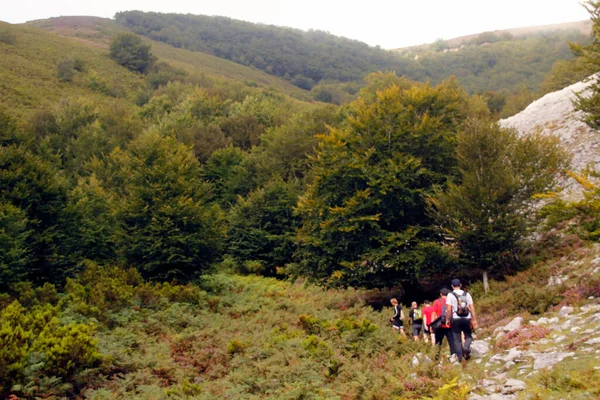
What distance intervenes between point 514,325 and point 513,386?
189 inches

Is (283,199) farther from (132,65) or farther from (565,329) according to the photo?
(132,65)

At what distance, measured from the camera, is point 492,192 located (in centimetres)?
1870

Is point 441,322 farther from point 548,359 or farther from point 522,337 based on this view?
point 548,359

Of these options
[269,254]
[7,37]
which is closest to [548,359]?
[269,254]

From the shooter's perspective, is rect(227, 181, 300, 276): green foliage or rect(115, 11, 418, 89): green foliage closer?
rect(227, 181, 300, 276): green foliage

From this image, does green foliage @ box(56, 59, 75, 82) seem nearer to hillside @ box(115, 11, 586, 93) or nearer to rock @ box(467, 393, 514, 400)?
rock @ box(467, 393, 514, 400)

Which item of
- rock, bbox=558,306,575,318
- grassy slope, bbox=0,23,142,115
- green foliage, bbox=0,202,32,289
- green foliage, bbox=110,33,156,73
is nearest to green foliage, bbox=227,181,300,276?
green foliage, bbox=0,202,32,289

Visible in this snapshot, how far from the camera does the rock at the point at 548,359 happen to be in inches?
350

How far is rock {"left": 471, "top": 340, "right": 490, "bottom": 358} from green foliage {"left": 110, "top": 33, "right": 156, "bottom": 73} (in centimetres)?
9740

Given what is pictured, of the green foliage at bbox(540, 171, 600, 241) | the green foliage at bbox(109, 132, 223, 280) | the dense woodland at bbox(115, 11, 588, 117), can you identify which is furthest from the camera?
the dense woodland at bbox(115, 11, 588, 117)

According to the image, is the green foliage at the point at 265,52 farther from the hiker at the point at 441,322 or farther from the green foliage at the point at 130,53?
the hiker at the point at 441,322

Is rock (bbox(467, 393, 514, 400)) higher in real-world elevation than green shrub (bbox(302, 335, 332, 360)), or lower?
higher

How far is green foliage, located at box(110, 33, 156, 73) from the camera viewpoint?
314ft

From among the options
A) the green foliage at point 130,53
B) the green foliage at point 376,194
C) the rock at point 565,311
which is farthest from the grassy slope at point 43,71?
the rock at point 565,311
